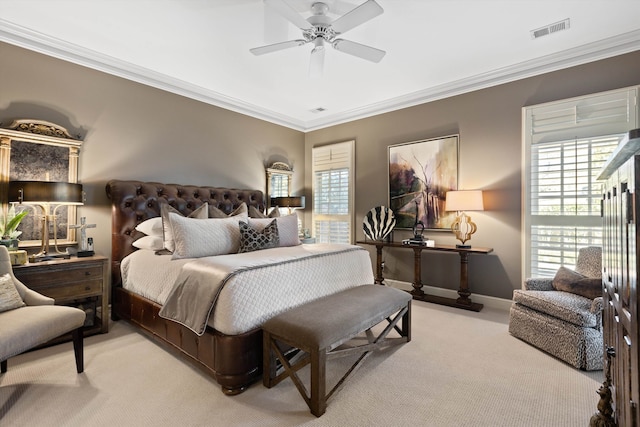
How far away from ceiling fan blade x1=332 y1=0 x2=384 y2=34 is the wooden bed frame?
7.76ft

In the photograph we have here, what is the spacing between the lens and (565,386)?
2.07m

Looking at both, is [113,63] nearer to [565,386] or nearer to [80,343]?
[80,343]

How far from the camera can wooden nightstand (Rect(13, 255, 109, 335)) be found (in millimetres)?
2506

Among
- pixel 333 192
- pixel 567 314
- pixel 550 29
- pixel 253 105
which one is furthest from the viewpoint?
pixel 333 192

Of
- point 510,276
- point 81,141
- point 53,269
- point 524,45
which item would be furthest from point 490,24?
point 53,269

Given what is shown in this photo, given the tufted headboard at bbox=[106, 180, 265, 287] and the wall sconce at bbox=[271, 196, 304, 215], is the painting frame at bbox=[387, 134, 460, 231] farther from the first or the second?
the tufted headboard at bbox=[106, 180, 265, 287]

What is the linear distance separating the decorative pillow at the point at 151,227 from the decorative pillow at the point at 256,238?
92 centimetres

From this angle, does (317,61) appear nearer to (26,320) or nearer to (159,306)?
(159,306)

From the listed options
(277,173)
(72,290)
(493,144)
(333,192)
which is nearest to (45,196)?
(72,290)

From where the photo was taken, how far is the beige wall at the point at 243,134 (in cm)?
302

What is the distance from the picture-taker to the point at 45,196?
8.45 feet

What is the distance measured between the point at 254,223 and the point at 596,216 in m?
3.60

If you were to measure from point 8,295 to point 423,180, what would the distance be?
4402 millimetres

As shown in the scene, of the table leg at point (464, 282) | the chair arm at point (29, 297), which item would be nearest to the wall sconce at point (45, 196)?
the chair arm at point (29, 297)
